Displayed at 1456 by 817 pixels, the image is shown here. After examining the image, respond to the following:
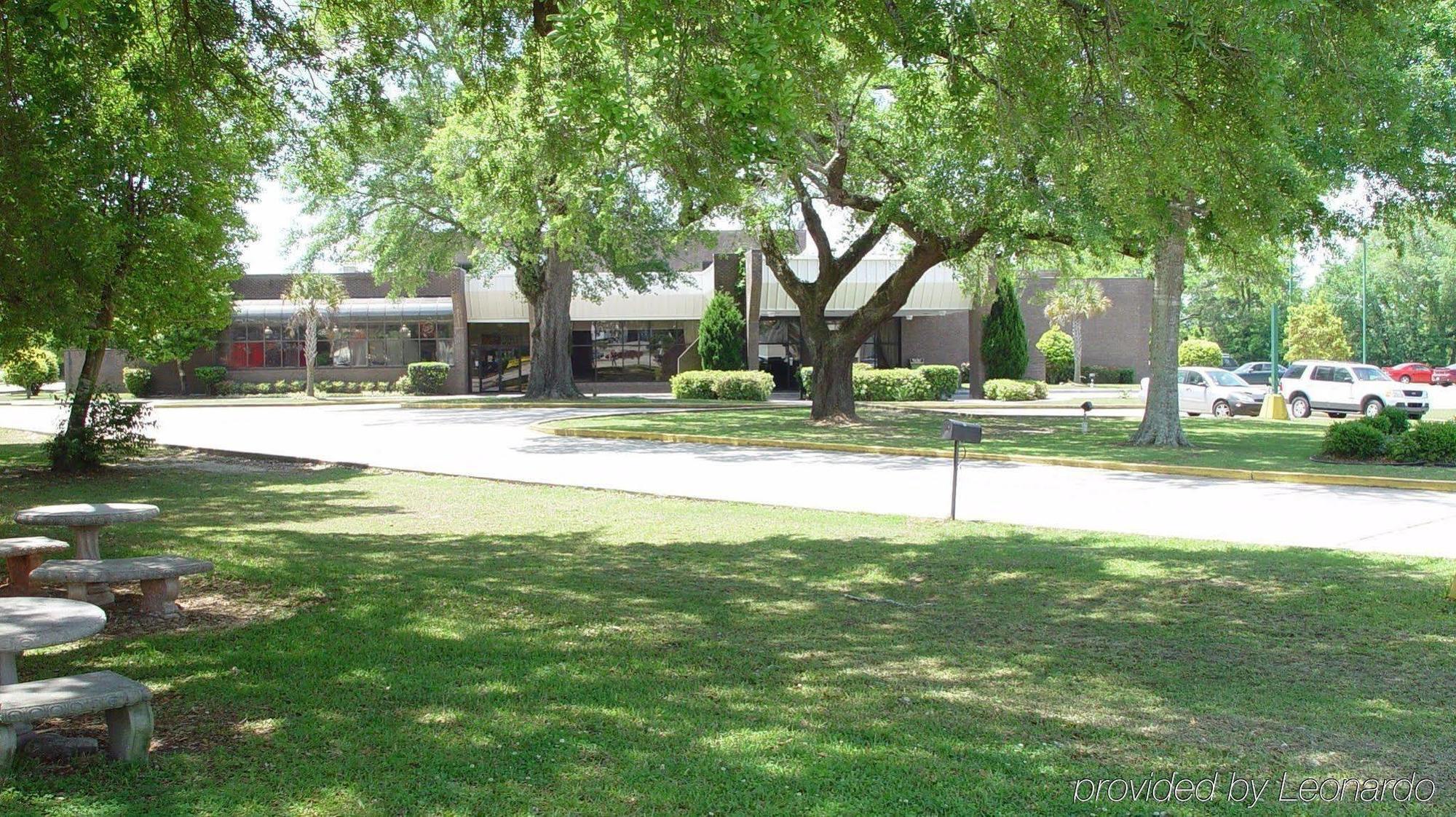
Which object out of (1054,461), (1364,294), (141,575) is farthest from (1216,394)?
(141,575)

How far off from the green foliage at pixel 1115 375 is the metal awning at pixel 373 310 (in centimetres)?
3033

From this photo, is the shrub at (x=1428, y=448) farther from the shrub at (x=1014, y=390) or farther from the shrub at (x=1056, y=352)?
the shrub at (x=1056, y=352)

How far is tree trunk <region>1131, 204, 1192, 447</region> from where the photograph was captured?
66.6 feet

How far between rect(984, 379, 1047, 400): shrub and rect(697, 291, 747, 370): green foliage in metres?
9.28

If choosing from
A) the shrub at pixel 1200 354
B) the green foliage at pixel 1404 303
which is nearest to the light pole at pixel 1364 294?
the green foliage at pixel 1404 303

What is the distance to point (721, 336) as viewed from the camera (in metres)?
41.7

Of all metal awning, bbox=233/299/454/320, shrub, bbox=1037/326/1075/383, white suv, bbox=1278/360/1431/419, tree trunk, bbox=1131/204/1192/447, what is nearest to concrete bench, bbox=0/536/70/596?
tree trunk, bbox=1131/204/1192/447

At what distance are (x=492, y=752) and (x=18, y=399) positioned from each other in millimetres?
48779

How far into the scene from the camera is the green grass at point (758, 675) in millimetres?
4250

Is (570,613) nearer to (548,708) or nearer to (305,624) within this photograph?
(305,624)

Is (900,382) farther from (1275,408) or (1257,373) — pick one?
(1257,373)

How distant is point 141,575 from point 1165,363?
18.2 m

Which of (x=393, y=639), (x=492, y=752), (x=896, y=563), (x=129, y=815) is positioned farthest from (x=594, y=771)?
(x=896, y=563)

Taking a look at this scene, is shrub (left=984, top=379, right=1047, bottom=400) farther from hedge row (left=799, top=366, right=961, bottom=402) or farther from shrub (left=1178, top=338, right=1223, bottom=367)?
shrub (left=1178, top=338, right=1223, bottom=367)
